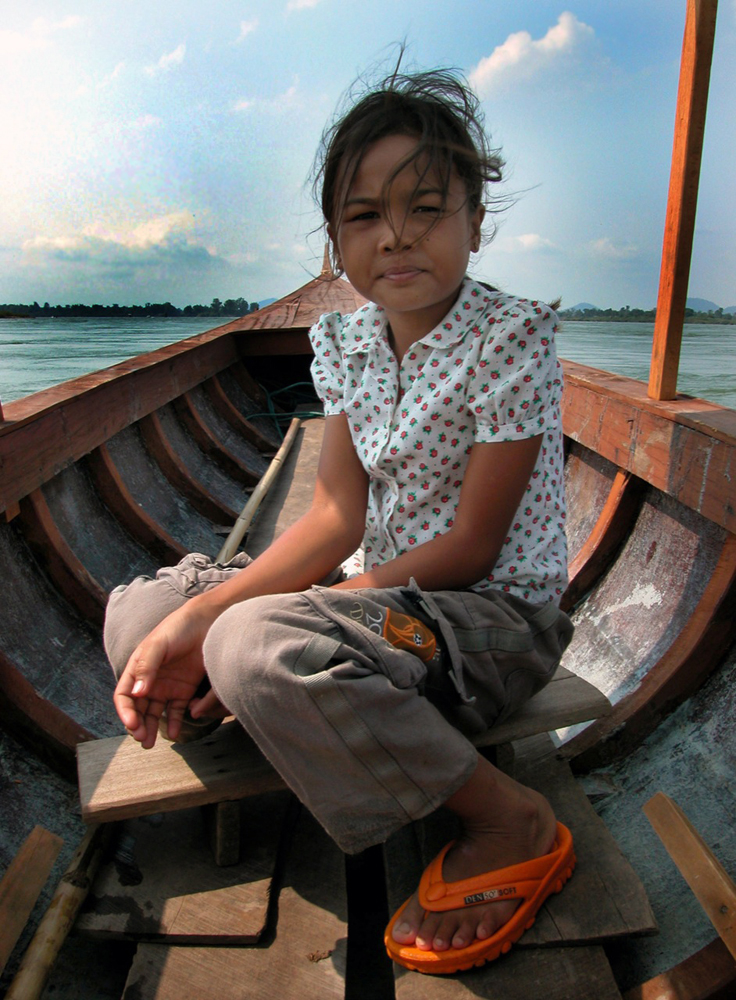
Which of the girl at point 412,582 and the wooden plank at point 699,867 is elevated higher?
the girl at point 412,582

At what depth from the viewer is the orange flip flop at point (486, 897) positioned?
1.10 metres

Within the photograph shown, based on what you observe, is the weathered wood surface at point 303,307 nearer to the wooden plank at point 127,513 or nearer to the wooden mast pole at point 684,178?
the wooden plank at point 127,513

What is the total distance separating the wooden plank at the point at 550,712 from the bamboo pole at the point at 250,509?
1.15 metres

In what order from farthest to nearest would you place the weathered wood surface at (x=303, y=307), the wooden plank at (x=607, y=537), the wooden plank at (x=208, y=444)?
the weathered wood surface at (x=303, y=307), the wooden plank at (x=208, y=444), the wooden plank at (x=607, y=537)

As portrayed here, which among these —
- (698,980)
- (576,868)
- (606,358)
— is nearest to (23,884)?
(576,868)

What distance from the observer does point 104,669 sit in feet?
6.57

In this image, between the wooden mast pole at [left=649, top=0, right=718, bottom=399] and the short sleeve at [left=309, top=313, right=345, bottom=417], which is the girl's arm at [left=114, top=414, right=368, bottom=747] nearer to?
the short sleeve at [left=309, top=313, right=345, bottom=417]

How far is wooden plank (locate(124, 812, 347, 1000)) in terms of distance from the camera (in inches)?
44.2

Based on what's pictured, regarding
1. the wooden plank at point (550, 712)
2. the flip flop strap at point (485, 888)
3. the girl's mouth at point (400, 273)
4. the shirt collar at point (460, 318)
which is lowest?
the flip flop strap at point (485, 888)

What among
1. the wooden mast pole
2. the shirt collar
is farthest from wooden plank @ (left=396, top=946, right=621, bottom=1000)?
the wooden mast pole

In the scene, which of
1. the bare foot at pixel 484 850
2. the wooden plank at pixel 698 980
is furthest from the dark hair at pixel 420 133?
the wooden plank at pixel 698 980

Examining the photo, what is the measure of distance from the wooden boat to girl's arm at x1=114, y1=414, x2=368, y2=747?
1.40 feet

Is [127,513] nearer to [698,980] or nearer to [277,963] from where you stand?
[277,963]

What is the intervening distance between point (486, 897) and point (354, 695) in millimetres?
401
